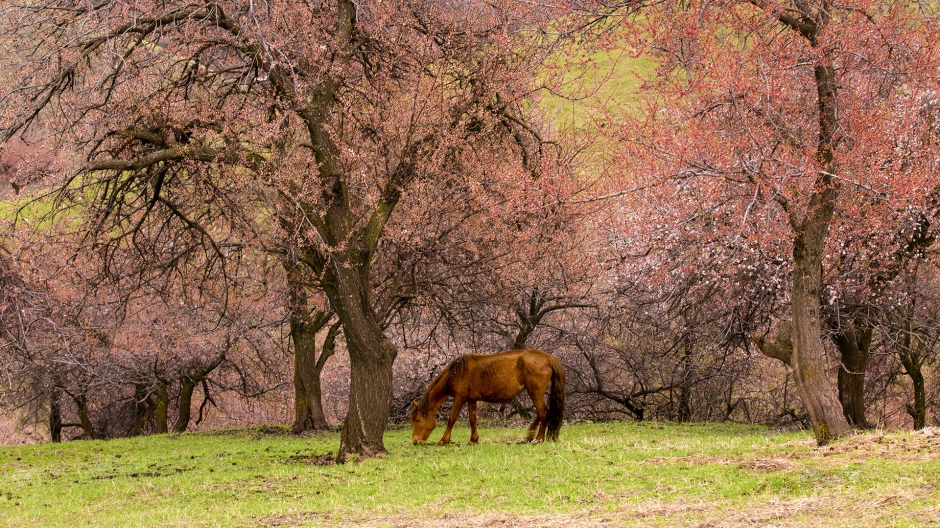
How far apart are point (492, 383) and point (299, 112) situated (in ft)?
22.3

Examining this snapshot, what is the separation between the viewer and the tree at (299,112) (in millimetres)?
14398

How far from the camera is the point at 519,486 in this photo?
454 inches

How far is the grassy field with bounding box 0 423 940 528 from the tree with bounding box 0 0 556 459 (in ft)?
8.46

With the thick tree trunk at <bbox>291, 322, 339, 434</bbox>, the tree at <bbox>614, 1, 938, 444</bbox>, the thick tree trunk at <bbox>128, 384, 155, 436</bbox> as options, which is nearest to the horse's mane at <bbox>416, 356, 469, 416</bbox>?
the tree at <bbox>614, 1, 938, 444</bbox>

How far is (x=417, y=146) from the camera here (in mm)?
16047

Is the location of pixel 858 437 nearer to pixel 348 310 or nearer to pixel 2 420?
pixel 348 310

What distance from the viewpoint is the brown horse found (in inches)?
684

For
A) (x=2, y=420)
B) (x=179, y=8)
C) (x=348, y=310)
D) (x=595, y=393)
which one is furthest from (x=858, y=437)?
(x=2, y=420)

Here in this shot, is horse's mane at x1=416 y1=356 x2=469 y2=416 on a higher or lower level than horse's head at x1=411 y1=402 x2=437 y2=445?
higher

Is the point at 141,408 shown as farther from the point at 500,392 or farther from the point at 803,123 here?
the point at 803,123

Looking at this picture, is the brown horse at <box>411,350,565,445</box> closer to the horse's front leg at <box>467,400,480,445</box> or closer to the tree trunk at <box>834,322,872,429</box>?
the horse's front leg at <box>467,400,480,445</box>

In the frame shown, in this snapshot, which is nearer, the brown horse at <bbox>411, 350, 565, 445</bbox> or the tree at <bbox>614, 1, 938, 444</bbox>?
the tree at <bbox>614, 1, 938, 444</bbox>

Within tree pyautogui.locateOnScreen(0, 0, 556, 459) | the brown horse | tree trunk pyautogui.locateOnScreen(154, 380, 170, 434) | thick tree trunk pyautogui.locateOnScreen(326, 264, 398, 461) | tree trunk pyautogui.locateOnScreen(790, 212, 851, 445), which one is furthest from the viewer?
tree trunk pyautogui.locateOnScreen(154, 380, 170, 434)

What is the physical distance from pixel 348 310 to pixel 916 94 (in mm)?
13071
